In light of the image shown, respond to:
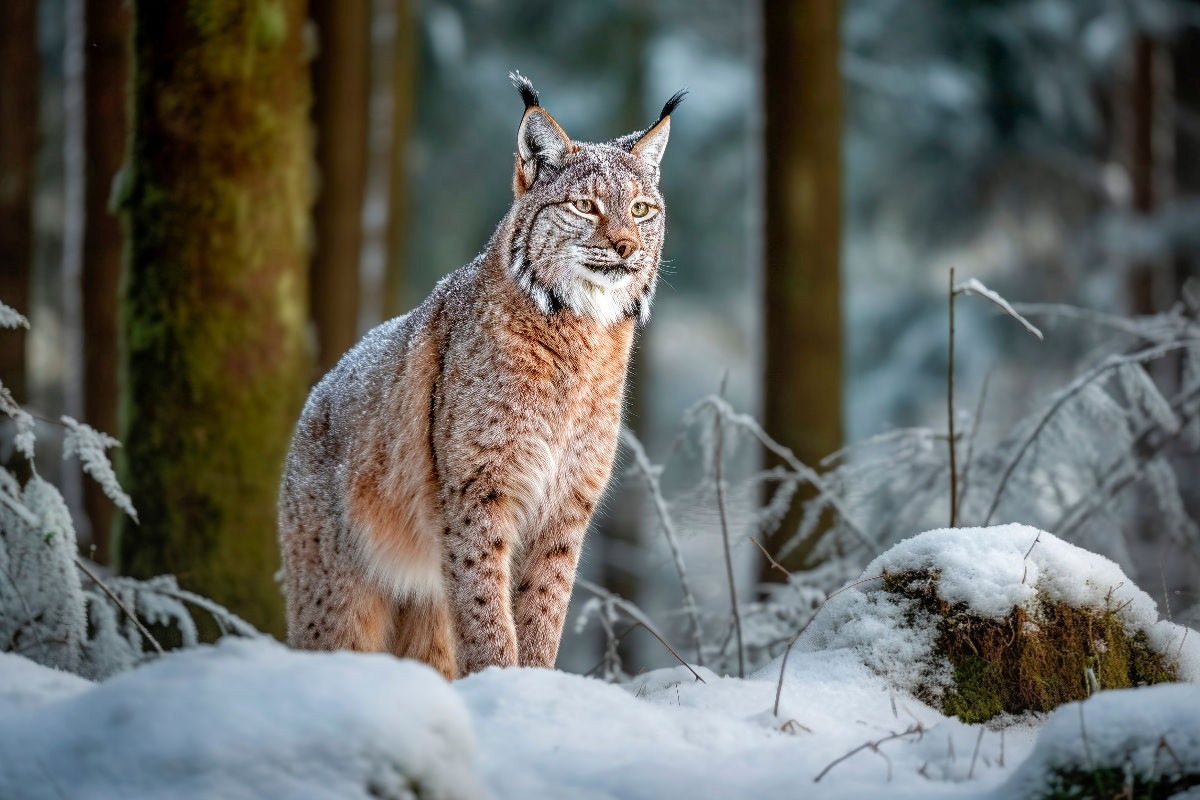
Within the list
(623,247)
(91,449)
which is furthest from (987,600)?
(91,449)

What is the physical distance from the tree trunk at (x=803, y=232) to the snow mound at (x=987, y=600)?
3.15 meters

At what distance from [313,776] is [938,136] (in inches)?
648

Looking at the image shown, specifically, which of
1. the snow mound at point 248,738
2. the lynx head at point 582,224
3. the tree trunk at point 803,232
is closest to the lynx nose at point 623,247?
the lynx head at point 582,224

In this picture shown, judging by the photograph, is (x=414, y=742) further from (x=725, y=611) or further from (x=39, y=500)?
(x=725, y=611)

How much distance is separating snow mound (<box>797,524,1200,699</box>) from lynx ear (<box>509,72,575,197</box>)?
2.01 metres

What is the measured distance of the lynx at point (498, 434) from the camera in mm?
3924

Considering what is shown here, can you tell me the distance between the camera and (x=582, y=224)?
13.3 ft

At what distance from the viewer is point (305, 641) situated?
172 inches

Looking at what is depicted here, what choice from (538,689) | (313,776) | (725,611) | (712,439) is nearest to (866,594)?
(538,689)

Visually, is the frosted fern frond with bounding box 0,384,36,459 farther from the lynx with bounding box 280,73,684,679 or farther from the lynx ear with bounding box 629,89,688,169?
the lynx ear with bounding box 629,89,688,169

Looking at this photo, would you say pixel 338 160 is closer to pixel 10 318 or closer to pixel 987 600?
pixel 10 318

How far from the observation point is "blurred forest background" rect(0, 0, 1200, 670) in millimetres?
5066

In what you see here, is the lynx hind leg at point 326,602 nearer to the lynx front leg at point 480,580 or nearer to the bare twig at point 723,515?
the lynx front leg at point 480,580

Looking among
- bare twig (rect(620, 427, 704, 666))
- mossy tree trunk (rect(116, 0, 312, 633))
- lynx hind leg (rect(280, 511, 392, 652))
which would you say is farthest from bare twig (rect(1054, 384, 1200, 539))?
mossy tree trunk (rect(116, 0, 312, 633))
